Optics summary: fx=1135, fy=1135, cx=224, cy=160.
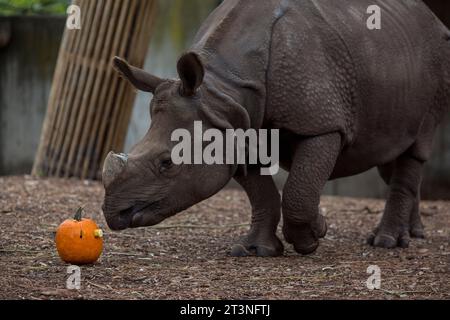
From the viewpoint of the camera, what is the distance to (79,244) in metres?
5.70

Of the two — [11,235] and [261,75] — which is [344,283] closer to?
[261,75]

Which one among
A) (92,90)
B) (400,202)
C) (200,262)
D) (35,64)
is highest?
(35,64)

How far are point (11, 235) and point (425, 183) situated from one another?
4850 mm

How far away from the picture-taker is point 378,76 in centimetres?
637

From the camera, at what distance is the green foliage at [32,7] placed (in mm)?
12266

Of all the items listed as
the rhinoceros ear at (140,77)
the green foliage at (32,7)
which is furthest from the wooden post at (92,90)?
the rhinoceros ear at (140,77)

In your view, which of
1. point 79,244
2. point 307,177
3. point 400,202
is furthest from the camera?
point 400,202

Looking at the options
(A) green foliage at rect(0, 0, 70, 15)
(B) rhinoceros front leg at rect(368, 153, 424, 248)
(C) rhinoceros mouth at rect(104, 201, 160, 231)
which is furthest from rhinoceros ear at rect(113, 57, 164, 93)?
(A) green foliage at rect(0, 0, 70, 15)

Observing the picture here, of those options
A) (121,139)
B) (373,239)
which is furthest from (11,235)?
(121,139)

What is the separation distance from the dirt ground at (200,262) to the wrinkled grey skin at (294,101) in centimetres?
Answer: 26

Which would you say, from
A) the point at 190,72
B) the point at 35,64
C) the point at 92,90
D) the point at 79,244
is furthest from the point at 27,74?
the point at 190,72

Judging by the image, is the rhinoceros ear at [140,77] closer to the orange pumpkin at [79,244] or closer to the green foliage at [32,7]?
the orange pumpkin at [79,244]

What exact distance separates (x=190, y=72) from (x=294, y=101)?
2.05 ft

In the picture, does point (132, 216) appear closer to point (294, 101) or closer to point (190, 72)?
point (190, 72)
